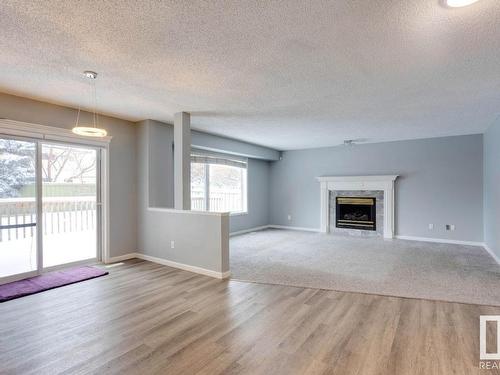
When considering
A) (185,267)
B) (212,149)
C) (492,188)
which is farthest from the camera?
(212,149)

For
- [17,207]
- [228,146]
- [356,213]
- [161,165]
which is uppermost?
[228,146]

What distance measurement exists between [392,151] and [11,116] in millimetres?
7721

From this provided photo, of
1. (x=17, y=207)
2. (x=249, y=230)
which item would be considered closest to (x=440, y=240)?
(x=249, y=230)

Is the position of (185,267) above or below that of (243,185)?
below

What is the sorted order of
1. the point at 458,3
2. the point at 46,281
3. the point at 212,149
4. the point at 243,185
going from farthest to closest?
the point at 243,185 < the point at 212,149 < the point at 46,281 < the point at 458,3

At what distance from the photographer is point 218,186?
286 inches

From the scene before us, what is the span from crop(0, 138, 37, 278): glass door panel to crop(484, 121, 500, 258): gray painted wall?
7368 millimetres

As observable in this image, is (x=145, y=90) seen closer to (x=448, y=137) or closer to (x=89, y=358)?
(x=89, y=358)

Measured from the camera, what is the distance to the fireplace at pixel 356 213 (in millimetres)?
7348

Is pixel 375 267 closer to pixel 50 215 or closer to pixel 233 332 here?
pixel 233 332

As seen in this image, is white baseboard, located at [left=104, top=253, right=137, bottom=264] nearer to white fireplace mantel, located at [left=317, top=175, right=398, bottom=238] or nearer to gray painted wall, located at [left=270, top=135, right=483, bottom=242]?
gray painted wall, located at [left=270, top=135, right=483, bottom=242]

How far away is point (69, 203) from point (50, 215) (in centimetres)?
32

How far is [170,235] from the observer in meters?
4.60

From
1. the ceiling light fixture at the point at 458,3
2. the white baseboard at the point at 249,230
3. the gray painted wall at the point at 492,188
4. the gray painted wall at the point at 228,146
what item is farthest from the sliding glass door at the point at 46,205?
the gray painted wall at the point at 492,188
